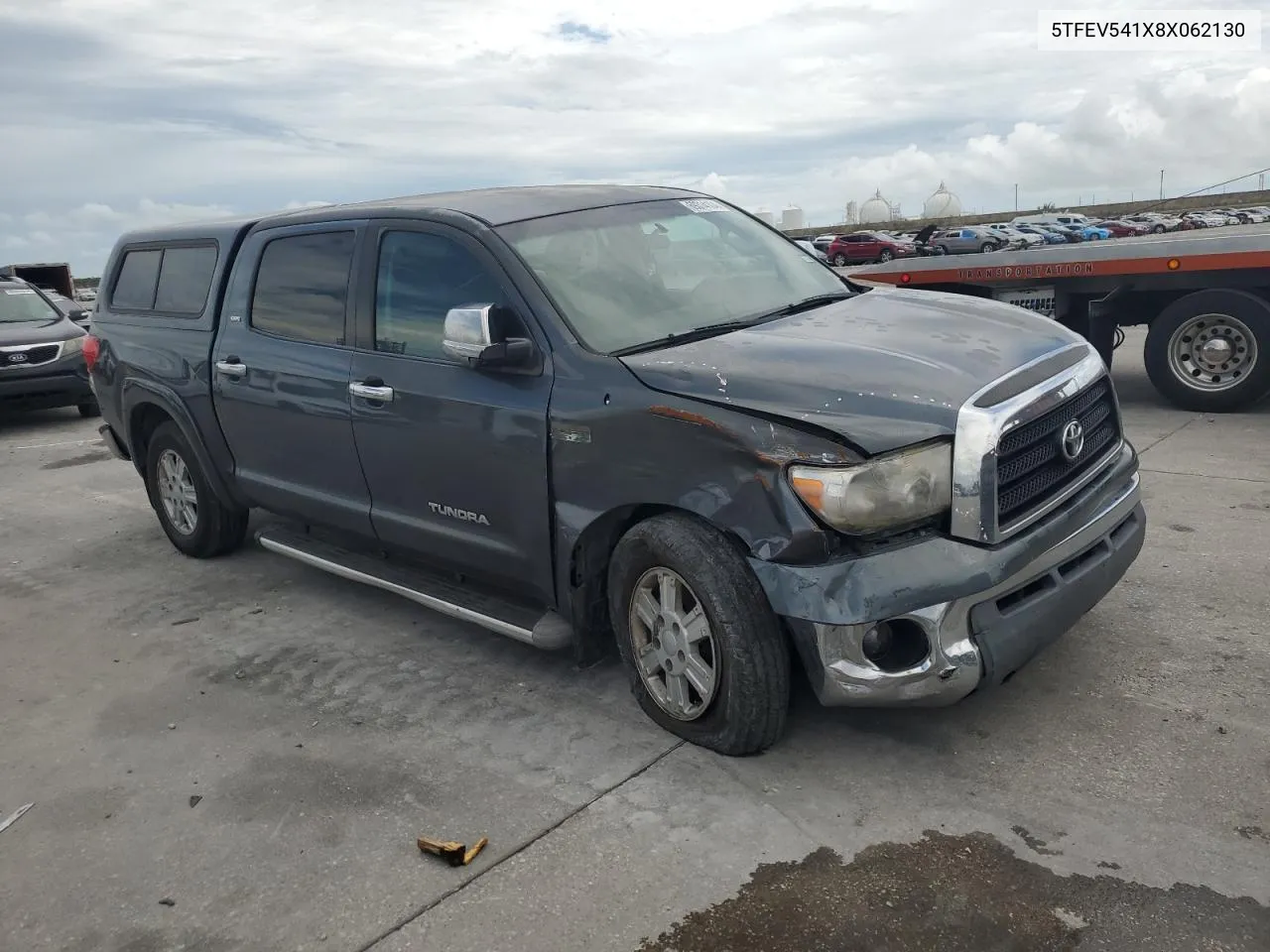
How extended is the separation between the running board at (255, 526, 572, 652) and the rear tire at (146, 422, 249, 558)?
2.07 ft

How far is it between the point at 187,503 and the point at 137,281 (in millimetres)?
1314

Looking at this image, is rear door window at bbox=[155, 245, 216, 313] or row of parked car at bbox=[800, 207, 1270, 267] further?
row of parked car at bbox=[800, 207, 1270, 267]

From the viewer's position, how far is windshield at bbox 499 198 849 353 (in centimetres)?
390

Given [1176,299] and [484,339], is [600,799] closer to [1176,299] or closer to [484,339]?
[484,339]

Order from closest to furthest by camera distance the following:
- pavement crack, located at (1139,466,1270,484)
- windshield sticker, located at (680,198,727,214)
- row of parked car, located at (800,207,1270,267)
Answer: windshield sticker, located at (680,198,727,214) → pavement crack, located at (1139,466,1270,484) → row of parked car, located at (800,207,1270,267)

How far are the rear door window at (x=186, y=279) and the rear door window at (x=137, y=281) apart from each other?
3.6 inches

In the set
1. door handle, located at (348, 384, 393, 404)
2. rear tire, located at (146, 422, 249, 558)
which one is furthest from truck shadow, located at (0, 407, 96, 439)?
door handle, located at (348, 384, 393, 404)

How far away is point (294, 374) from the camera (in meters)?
4.82

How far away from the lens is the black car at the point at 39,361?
1126cm

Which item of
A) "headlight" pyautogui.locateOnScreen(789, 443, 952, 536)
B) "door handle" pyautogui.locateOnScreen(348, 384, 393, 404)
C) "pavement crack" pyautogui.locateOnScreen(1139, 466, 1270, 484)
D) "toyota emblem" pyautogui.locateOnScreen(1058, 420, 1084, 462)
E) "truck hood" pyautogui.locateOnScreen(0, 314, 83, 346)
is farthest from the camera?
"truck hood" pyautogui.locateOnScreen(0, 314, 83, 346)

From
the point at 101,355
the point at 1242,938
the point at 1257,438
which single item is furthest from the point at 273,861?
the point at 1257,438

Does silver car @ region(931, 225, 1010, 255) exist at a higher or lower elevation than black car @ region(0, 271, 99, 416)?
higher

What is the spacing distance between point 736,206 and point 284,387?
226 centimetres

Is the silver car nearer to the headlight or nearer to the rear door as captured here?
the rear door
